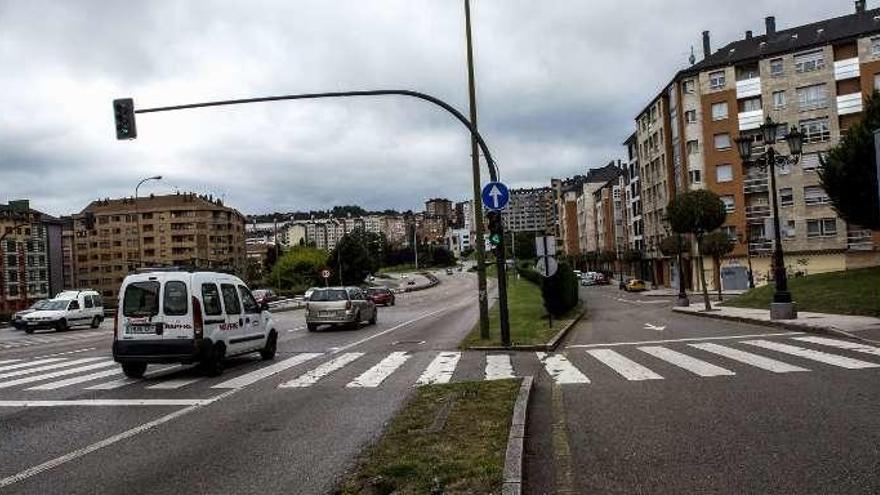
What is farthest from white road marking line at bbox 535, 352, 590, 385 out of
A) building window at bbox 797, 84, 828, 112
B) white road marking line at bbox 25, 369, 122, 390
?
building window at bbox 797, 84, 828, 112

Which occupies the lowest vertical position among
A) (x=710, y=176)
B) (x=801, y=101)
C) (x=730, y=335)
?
(x=730, y=335)

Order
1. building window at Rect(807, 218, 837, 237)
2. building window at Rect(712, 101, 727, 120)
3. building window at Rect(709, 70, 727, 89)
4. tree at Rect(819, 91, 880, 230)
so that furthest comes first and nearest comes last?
building window at Rect(709, 70, 727, 89)
building window at Rect(712, 101, 727, 120)
building window at Rect(807, 218, 837, 237)
tree at Rect(819, 91, 880, 230)

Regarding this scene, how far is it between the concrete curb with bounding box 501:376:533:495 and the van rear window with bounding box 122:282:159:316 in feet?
22.1

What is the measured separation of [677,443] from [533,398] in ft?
10.0

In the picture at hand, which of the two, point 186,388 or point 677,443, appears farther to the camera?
point 186,388

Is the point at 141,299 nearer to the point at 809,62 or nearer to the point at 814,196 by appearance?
the point at 814,196

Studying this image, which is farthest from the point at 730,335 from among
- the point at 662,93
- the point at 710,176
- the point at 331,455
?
the point at 662,93

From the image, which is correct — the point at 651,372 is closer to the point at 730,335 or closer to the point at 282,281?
the point at 730,335

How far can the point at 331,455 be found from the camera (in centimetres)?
669

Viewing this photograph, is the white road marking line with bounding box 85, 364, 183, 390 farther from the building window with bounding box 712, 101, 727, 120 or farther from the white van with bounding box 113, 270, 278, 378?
the building window with bounding box 712, 101, 727, 120

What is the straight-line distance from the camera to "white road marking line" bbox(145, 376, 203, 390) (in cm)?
1169

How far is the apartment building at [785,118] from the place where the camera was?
6272 centimetres

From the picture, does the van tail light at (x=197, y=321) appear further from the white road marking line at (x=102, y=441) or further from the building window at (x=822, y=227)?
the building window at (x=822, y=227)

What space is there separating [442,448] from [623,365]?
6.97m
